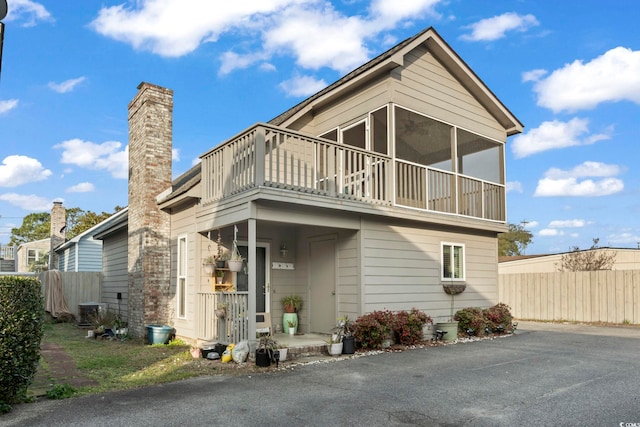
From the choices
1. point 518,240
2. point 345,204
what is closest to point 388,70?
point 345,204

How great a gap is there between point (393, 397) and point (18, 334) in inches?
190

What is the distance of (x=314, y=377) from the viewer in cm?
761

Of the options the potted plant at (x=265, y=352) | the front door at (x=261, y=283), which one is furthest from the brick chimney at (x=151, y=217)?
the potted plant at (x=265, y=352)

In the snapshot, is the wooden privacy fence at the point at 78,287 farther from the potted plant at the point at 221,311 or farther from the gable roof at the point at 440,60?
the potted plant at the point at 221,311

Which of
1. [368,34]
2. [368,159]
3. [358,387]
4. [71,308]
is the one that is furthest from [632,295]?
[71,308]

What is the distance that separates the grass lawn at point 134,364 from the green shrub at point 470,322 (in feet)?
20.8

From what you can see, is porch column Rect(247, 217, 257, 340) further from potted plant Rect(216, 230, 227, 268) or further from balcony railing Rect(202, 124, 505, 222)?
potted plant Rect(216, 230, 227, 268)

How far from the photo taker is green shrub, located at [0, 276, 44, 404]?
5.72 m

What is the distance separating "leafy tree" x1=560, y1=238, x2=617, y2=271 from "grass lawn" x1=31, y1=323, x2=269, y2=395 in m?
17.2

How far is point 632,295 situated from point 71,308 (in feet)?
68.5

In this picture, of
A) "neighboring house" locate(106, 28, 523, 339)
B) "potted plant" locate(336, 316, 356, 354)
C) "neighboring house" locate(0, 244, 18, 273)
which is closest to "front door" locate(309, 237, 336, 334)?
"neighboring house" locate(106, 28, 523, 339)

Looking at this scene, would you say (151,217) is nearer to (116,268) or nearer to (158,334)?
(158,334)

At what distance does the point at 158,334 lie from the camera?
11.5 m

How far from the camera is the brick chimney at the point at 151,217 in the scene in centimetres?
1211
